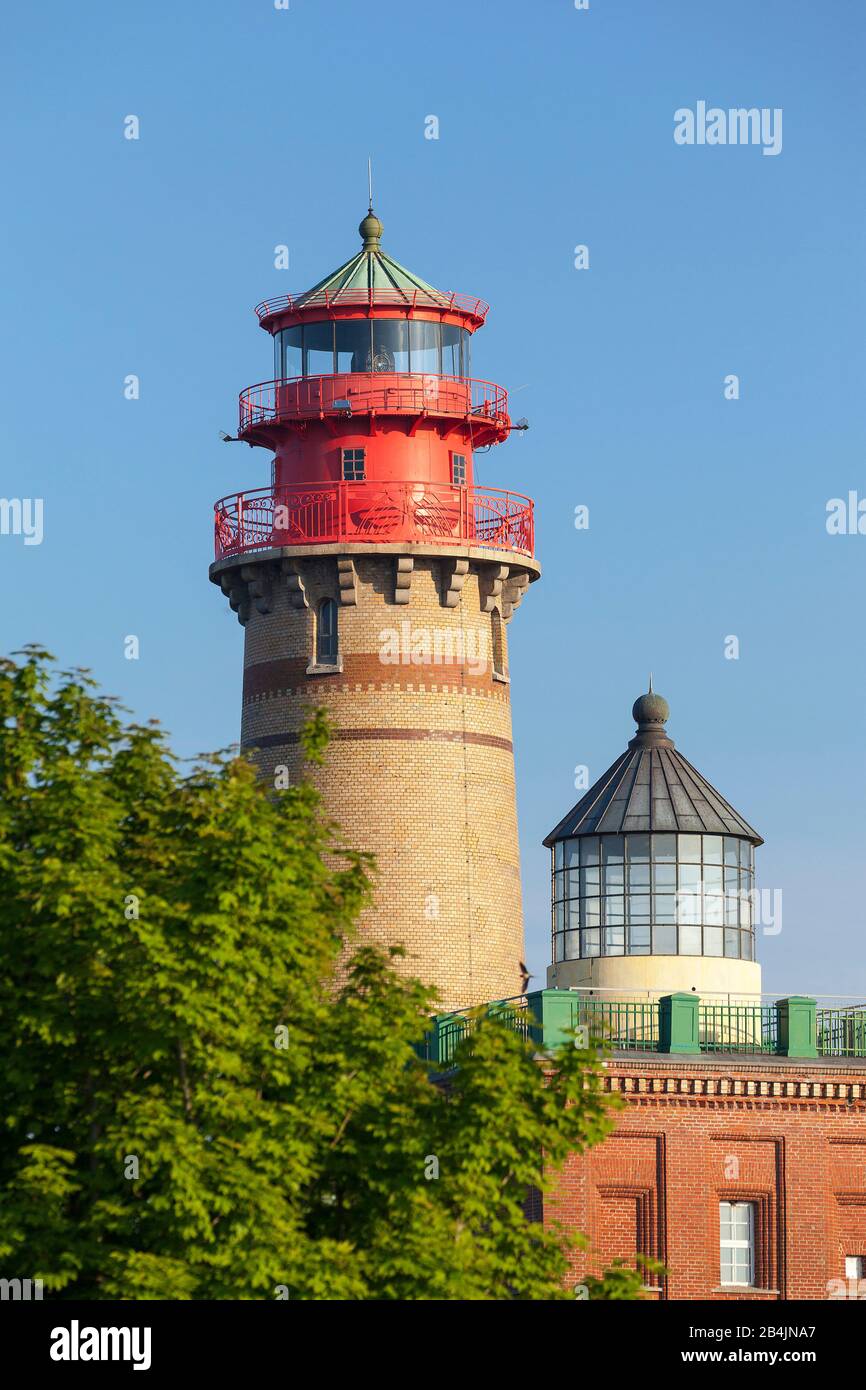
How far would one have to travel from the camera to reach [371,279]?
62344mm

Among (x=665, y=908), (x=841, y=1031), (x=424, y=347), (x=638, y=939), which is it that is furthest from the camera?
(x=424, y=347)

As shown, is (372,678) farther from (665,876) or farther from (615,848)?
(665,876)

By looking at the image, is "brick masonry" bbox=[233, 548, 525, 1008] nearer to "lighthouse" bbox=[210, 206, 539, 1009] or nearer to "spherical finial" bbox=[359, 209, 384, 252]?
"lighthouse" bbox=[210, 206, 539, 1009]

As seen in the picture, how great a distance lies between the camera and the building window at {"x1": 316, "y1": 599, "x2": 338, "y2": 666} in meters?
60.7

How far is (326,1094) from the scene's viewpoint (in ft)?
128

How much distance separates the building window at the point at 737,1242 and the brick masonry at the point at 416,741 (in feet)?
27.0

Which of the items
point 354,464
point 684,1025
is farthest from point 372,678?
point 684,1025

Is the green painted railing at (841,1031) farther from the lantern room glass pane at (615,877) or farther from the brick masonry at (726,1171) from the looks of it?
the lantern room glass pane at (615,877)

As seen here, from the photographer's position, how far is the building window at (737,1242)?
172ft

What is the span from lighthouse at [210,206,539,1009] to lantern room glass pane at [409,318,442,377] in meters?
0.04

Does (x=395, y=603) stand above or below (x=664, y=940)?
above

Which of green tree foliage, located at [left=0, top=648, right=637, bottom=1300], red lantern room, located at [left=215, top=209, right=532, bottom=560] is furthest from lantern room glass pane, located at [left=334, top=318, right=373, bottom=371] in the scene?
green tree foliage, located at [left=0, top=648, right=637, bottom=1300]

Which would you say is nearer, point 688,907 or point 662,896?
point 688,907

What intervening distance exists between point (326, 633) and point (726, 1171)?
1429 centimetres
